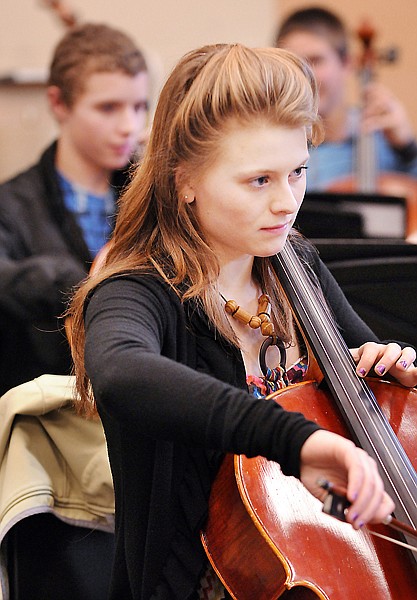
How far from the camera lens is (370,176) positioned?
3031mm

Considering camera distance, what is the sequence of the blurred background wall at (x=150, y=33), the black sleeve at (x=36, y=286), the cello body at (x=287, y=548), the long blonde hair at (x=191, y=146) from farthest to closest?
1. the blurred background wall at (x=150, y=33)
2. the black sleeve at (x=36, y=286)
3. the long blonde hair at (x=191, y=146)
4. the cello body at (x=287, y=548)

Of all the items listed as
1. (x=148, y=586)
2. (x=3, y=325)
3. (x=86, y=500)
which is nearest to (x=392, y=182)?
(x=3, y=325)

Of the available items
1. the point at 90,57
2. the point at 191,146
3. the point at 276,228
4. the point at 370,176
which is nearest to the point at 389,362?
the point at 276,228

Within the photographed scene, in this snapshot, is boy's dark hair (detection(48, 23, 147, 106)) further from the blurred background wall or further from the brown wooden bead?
the brown wooden bead

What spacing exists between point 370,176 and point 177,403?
235cm

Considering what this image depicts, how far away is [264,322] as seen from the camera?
1.09m

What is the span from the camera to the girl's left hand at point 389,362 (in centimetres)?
105

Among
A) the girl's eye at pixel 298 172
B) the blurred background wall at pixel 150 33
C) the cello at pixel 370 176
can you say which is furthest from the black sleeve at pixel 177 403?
the cello at pixel 370 176

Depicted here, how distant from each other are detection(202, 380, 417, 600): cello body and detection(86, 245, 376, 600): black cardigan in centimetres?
4

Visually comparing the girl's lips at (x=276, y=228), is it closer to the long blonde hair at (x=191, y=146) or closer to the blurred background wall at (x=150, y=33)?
the long blonde hair at (x=191, y=146)

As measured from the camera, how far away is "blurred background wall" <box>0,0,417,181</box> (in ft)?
9.25

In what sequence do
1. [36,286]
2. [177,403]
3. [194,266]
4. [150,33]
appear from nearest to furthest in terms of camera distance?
[177,403]
[194,266]
[36,286]
[150,33]

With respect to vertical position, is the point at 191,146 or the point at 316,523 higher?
the point at 191,146

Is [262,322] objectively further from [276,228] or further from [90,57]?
[90,57]
